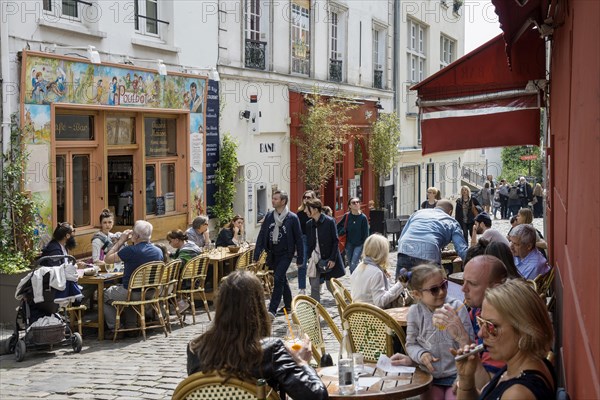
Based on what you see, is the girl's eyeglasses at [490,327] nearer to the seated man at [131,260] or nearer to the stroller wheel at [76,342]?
the stroller wheel at [76,342]

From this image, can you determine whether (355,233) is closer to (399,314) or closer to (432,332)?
(399,314)

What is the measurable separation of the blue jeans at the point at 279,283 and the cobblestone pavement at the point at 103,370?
0.74 meters

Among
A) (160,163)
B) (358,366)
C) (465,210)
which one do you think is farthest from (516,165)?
(358,366)

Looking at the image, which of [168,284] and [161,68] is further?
[161,68]

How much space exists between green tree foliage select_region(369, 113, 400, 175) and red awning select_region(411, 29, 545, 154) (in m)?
18.7

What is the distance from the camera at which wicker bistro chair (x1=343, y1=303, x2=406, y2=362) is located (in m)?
6.67

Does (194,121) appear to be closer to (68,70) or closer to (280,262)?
(68,70)

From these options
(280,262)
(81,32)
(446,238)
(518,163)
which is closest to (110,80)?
(81,32)

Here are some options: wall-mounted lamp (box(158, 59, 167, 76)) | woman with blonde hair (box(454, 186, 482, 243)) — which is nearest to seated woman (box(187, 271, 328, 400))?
wall-mounted lamp (box(158, 59, 167, 76))

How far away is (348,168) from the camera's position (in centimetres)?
2612

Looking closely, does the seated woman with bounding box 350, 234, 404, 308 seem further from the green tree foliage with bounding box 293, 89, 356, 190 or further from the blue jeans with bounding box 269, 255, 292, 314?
the green tree foliage with bounding box 293, 89, 356, 190

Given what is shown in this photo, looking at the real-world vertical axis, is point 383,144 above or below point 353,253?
above

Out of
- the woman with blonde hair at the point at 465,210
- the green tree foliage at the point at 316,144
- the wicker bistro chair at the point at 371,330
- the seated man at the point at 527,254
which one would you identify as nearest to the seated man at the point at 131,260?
the seated man at the point at 527,254

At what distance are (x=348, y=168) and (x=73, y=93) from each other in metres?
13.4
